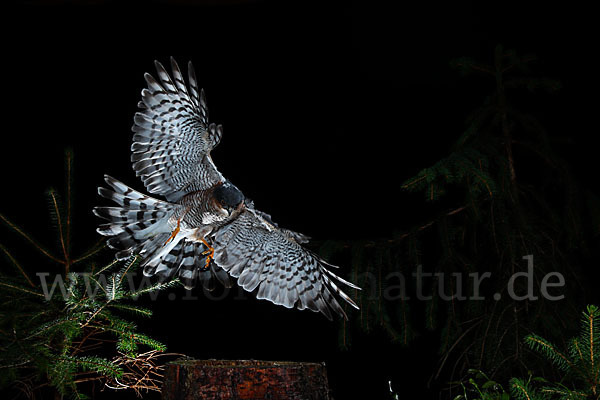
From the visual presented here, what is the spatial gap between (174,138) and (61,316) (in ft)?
2.11

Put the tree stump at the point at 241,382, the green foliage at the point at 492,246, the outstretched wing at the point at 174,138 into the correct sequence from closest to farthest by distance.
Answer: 1. the tree stump at the point at 241,382
2. the outstretched wing at the point at 174,138
3. the green foliage at the point at 492,246

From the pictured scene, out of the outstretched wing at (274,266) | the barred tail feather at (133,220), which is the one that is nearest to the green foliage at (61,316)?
the barred tail feather at (133,220)

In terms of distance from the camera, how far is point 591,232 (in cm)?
206

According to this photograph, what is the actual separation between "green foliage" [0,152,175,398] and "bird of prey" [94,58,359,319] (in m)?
0.14

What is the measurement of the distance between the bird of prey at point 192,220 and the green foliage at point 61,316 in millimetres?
138

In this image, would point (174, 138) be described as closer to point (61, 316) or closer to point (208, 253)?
point (208, 253)

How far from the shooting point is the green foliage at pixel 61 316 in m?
1.47

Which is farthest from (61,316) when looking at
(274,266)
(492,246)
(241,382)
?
(492,246)

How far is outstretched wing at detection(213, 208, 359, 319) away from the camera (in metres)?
1.98

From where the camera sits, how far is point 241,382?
4.77 feet

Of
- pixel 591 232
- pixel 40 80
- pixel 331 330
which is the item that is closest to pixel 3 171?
pixel 40 80

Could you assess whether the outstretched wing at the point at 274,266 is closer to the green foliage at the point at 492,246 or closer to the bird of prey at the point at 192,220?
the bird of prey at the point at 192,220

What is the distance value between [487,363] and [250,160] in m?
1.28

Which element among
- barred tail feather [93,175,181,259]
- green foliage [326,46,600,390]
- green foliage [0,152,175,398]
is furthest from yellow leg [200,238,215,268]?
green foliage [326,46,600,390]
